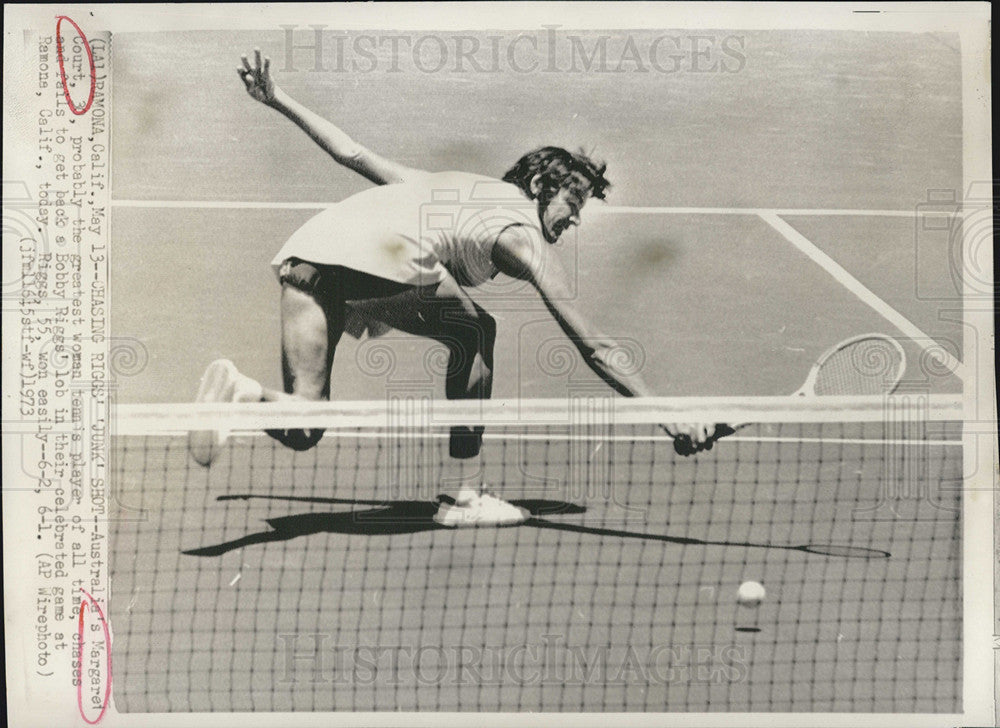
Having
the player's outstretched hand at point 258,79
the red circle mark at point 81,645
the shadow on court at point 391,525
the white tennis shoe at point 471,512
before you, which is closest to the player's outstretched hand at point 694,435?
the shadow on court at point 391,525

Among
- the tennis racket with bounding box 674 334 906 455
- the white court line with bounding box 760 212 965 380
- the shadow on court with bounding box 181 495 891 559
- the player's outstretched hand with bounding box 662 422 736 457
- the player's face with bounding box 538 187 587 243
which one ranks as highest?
the player's face with bounding box 538 187 587 243

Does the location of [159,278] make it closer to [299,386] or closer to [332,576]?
[299,386]

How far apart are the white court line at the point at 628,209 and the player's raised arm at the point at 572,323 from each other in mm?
181

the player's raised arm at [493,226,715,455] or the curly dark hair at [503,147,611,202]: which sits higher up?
the curly dark hair at [503,147,611,202]

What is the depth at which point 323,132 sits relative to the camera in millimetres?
1591

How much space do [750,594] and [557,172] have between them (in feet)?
3.74

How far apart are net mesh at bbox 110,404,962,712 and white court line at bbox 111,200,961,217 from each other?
495mm

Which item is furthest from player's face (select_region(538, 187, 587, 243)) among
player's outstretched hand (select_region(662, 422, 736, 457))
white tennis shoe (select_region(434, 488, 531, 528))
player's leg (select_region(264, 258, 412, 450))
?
white tennis shoe (select_region(434, 488, 531, 528))

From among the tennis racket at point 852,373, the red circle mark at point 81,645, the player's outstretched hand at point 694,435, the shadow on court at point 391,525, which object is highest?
the tennis racket at point 852,373

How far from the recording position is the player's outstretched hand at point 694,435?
1598 millimetres

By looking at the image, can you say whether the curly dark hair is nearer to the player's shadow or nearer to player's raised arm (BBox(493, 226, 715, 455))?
player's raised arm (BBox(493, 226, 715, 455))

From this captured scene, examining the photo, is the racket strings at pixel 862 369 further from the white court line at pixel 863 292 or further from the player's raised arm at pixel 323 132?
the player's raised arm at pixel 323 132

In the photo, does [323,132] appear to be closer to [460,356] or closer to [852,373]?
[460,356]

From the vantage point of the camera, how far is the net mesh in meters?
1.58
